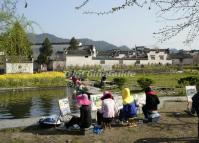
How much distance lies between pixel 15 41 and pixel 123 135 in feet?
41.6

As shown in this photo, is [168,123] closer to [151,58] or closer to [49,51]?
[49,51]

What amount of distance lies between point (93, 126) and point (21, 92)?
66.5 feet

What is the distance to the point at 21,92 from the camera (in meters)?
31.7

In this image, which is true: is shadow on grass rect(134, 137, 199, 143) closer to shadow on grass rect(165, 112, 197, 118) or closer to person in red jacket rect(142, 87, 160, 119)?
person in red jacket rect(142, 87, 160, 119)

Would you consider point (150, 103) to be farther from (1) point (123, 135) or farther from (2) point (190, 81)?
(2) point (190, 81)

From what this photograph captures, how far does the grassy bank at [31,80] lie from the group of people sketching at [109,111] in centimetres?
2251

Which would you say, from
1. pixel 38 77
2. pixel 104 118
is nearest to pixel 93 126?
pixel 104 118

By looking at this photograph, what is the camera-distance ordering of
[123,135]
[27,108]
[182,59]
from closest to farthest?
1. [123,135]
2. [27,108]
3. [182,59]

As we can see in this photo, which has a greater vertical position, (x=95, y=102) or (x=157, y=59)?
(x=157, y=59)

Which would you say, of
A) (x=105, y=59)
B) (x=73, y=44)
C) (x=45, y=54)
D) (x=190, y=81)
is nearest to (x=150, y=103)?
(x=190, y=81)

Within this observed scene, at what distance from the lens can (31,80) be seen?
36.1 meters

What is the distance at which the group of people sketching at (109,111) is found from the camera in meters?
12.0

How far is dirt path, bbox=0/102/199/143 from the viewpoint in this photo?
11023 millimetres

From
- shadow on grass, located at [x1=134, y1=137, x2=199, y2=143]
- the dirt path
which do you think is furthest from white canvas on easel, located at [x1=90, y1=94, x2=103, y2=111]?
shadow on grass, located at [x1=134, y1=137, x2=199, y2=143]
